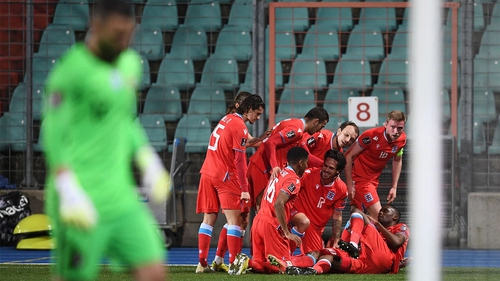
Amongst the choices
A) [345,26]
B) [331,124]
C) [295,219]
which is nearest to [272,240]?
[295,219]

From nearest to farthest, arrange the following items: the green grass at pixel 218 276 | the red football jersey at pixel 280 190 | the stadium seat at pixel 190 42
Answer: the green grass at pixel 218 276, the red football jersey at pixel 280 190, the stadium seat at pixel 190 42

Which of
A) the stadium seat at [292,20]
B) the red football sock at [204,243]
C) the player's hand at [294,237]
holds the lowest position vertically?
the red football sock at [204,243]

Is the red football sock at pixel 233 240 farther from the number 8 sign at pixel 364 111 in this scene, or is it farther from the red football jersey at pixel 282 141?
the number 8 sign at pixel 364 111

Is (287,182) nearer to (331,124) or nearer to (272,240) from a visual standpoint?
(272,240)

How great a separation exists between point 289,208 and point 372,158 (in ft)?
5.32

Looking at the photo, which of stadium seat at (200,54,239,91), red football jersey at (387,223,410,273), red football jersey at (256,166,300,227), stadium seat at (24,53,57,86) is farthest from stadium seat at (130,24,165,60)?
red football jersey at (387,223,410,273)

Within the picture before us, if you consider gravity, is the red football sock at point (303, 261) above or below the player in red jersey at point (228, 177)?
below

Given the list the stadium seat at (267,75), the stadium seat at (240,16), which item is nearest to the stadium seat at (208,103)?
the stadium seat at (267,75)

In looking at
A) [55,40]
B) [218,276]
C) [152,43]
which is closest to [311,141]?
[218,276]

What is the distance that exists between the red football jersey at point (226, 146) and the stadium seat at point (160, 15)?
4.18 meters

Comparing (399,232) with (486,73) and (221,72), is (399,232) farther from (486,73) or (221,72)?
(221,72)

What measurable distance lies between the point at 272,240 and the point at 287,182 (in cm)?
56

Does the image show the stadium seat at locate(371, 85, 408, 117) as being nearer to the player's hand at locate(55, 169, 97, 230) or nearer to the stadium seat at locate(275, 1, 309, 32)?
the stadium seat at locate(275, 1, 309, 32)

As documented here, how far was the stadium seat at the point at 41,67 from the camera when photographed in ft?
38.5
